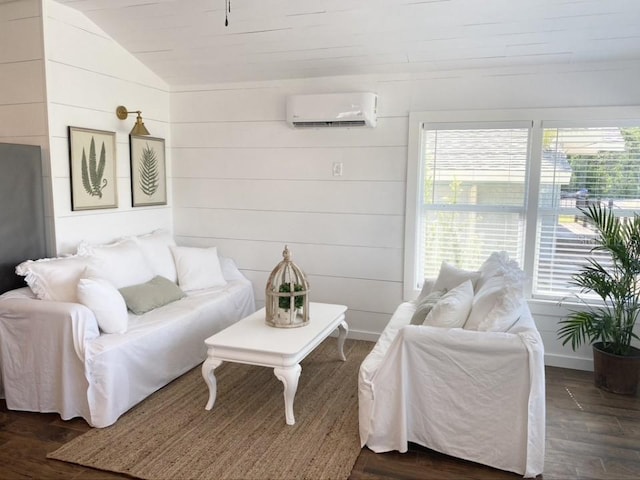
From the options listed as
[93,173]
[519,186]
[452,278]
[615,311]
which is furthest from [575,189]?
[93,173]

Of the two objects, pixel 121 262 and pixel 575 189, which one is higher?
pixel 575 189

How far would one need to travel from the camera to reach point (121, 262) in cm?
349

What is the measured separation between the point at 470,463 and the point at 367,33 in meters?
2.75

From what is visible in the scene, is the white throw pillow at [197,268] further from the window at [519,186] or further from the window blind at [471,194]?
the window blind at [471,194]

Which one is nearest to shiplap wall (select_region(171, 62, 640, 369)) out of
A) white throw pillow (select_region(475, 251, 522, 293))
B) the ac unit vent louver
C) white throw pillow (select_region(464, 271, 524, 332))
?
the ac unit vent louver

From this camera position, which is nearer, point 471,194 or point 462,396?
point 462,396

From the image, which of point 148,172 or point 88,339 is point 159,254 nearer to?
point 148,172

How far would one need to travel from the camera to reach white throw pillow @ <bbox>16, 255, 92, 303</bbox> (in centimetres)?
296

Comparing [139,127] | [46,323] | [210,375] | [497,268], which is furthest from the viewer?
[139,127]

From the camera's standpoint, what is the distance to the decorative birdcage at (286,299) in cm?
310

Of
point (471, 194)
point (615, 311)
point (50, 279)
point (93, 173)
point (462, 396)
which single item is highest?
point (93, 173)

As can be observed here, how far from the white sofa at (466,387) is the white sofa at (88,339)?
140 cm

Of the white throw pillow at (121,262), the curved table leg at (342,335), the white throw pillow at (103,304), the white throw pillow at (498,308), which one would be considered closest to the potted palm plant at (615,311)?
the white throw pillow at (498,308)

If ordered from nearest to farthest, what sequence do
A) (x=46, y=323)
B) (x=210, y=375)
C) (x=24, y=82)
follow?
(x=46, y=323) < (x=210, y=375) < (x=24, y=82)
